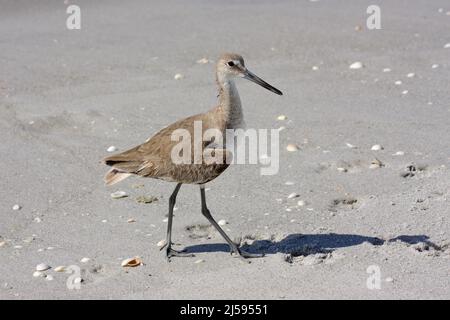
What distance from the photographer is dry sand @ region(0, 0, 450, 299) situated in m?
6.11

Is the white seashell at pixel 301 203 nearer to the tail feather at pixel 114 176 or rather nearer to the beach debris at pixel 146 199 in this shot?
the beach debris at pixel 146 199

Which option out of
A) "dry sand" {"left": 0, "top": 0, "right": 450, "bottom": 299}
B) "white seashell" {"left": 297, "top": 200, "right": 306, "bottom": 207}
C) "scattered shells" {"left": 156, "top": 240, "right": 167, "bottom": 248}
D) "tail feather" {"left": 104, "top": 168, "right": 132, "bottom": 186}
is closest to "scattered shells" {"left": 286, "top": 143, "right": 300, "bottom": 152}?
"dry sand" {"left": 0, "top": 0, "right": 450, "bottom": 299}

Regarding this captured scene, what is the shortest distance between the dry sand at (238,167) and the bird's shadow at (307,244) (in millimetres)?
18

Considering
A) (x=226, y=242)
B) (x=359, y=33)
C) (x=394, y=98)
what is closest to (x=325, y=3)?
(x=359, y=33)

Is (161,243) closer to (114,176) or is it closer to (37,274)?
(114,176)

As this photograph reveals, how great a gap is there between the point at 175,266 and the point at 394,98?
439cm

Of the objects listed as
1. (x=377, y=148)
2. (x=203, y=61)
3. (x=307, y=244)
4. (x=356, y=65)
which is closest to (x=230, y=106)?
(x=307, y=244)

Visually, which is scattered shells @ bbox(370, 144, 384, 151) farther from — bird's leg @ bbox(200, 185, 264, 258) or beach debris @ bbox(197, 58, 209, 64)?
beach debris @ bbox(197, 58, 209, 64)

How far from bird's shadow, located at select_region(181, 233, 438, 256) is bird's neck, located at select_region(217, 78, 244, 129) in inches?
39.3

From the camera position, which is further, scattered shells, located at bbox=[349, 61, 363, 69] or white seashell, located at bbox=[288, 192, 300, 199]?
scattered shells, located at bbox=[349, 61, 363, 69]

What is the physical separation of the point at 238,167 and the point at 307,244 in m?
1.74

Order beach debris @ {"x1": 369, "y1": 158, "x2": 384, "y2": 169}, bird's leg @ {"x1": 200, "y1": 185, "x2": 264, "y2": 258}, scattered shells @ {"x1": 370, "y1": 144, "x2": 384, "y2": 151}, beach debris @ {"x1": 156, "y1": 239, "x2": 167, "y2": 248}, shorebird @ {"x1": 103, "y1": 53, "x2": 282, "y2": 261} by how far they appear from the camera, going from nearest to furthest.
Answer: shorebird @ {"x1": 103, "y1": 53, "x2": 282, "y2": 261}
bird's leg @ {"x1": 200, "y1": 185, "x2": 264, "y2": 258}
beach debris @ {"x1": 156, "y1": 239, "x2": 167, "y2": 248}
beach debris @ {"x1": 369, "y1": 158, "x2": 384, "y2": 169}
scattered shells @ {"x1": 370, "y1": 144, "x2": 384, "y2": 151}

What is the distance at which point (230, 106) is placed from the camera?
6.40 metres
